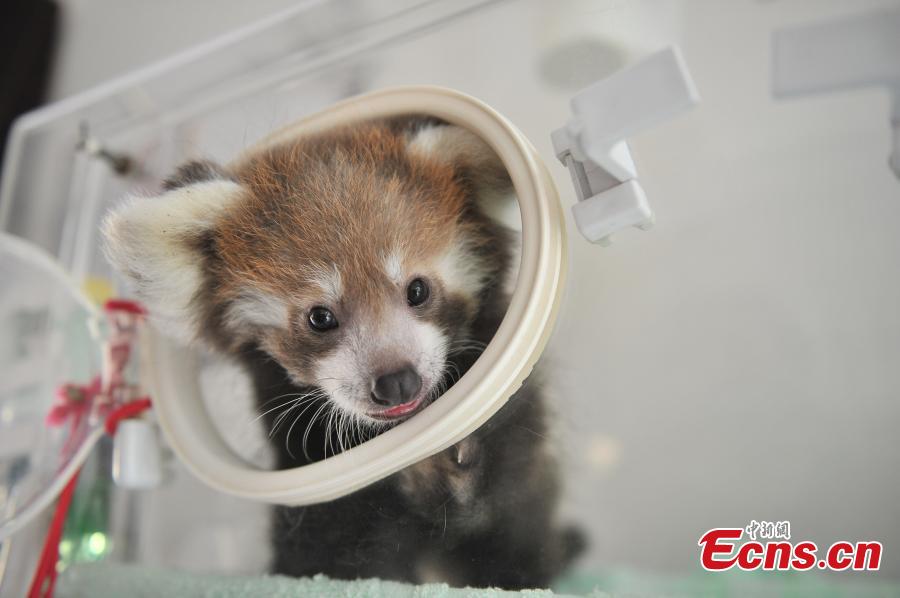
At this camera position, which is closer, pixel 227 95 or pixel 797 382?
pixel 797 382

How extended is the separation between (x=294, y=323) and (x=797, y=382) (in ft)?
2.74

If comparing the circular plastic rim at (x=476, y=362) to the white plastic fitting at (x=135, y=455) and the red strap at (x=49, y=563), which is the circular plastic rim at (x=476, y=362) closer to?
the white plastic fitting at (x=135, y=455)

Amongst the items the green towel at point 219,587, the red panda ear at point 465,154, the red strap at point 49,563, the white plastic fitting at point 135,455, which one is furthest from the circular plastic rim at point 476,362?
the red strap at point 49,563

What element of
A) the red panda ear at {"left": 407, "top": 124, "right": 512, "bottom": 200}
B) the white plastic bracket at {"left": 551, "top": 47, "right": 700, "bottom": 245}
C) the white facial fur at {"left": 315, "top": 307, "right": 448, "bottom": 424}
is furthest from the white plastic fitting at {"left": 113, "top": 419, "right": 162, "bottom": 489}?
the white plastic bracket at {"left": 551, "top": 47, "right": 700, "bottom": 245}

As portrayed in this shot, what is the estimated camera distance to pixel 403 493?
0.95 metres

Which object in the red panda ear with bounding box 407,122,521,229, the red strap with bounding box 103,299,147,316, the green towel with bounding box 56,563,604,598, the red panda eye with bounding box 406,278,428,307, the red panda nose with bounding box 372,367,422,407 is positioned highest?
the red panda ear with bounding box 407,122,521,229

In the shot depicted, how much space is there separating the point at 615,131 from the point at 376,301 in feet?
1.46

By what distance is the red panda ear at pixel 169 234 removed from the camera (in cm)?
93

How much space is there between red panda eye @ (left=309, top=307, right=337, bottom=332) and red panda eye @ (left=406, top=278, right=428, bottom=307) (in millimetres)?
126

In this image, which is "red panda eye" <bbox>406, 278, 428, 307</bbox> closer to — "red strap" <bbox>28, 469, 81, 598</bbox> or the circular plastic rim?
the circular plastic rim

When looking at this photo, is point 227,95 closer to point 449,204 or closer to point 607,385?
point 449,204

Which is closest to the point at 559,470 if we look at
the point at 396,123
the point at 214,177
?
the point at 396,123

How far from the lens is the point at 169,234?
0.95 meters

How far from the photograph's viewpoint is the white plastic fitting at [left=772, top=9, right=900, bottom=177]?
97cm
